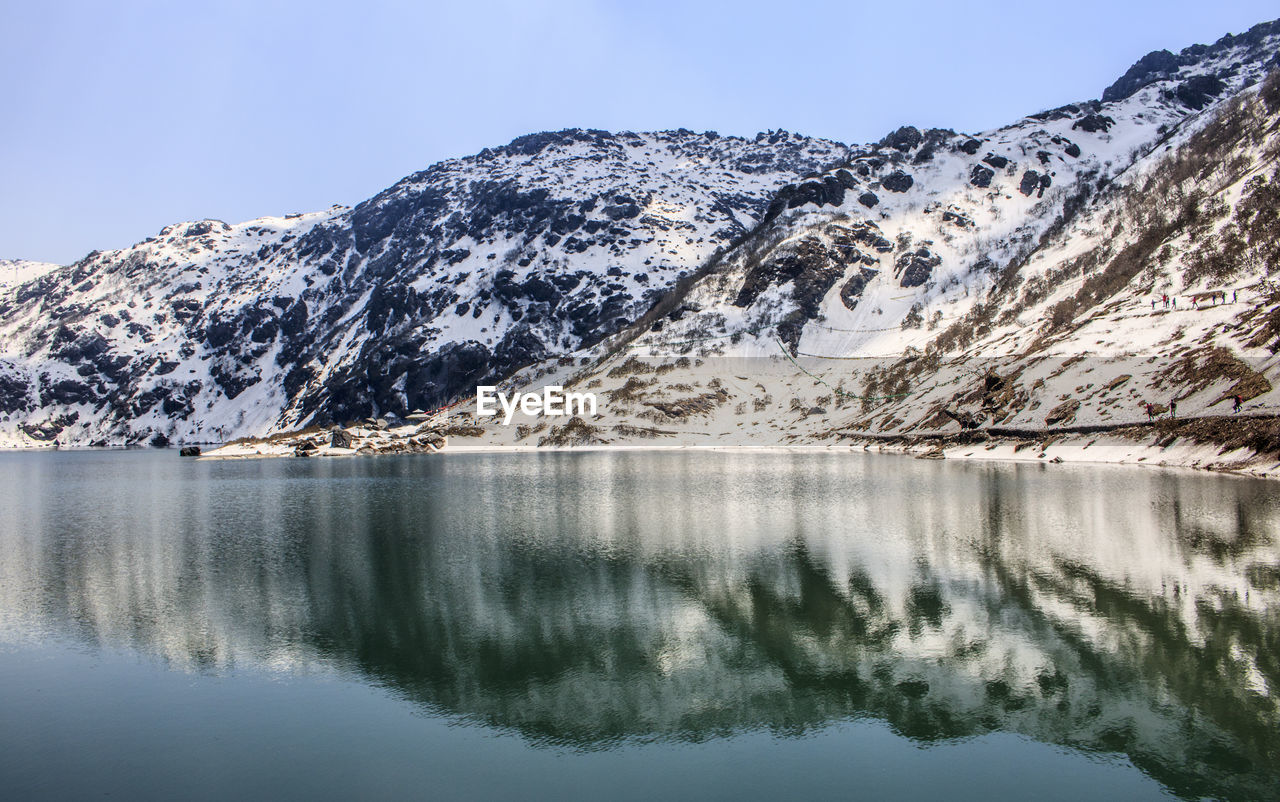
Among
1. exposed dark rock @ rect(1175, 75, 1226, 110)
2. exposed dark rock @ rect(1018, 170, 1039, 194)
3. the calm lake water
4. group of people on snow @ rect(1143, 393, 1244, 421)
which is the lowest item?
the calm lake water

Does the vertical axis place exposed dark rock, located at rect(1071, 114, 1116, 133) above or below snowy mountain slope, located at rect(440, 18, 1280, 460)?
above

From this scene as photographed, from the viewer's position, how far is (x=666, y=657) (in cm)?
1833

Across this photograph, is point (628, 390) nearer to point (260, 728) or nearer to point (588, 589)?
point (588, 589)

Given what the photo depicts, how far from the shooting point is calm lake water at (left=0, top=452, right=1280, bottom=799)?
42.7 feet

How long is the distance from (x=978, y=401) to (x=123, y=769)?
80.9 metres

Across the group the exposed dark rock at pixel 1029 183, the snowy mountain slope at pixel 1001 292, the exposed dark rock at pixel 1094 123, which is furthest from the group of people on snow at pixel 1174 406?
the exposed dark rock at pixel 1094 123

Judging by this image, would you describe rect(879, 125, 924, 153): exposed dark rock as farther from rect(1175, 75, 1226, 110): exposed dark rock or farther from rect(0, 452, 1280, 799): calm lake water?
rect(0, 452, 1280, 799): calm lake water

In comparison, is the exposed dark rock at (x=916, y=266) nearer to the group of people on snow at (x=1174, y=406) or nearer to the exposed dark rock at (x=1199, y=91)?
the group of people on snow at (x=1174, y=406)

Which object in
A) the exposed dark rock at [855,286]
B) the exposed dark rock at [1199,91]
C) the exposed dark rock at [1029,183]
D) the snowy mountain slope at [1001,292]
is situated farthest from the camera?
the exposed dark rock at [1199,91]

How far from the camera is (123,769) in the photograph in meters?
13.4

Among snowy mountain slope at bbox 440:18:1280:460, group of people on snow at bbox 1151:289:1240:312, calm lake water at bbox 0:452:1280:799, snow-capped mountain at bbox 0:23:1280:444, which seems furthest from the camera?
snow-capped mountain at bbox 0:23:1280:444

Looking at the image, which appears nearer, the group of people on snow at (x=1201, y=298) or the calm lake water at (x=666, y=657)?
the calm lake water at (x=666, y=657)

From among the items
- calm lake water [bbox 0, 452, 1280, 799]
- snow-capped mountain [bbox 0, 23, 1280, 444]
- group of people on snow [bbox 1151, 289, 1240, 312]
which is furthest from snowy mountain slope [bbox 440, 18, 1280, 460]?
calm lake water [bbox 0, 452, 1280, 799]

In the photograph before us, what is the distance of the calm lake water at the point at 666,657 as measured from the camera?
512 inches
